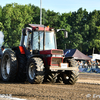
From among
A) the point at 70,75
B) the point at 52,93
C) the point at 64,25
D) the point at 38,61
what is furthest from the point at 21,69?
the point at 64,25

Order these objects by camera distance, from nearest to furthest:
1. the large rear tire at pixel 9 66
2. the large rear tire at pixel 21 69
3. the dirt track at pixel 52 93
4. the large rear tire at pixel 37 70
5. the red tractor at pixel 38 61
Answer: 1. the dirt track at pixel 52 93
2. the large rear tire at pixel 37 70
3. the red tractor at pixel 38 61
4. the large rear tire at pixel 9 66
5. the large rear tire at pixel 21 69

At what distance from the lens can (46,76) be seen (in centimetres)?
1245

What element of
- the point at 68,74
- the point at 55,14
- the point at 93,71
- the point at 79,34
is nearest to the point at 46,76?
the point at 68,74

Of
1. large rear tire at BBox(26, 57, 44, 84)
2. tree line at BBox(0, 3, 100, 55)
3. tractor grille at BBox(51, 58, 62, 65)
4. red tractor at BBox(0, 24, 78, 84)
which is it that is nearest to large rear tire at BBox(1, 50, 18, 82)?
red tractor at BBox(0, 24, 78, 84)

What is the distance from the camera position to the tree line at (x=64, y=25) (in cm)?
6169

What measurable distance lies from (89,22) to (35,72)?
55.3 m

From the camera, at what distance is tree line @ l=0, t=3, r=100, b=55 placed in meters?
61.7

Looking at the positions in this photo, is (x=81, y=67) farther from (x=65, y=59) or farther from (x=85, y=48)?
(x=85, y=48)

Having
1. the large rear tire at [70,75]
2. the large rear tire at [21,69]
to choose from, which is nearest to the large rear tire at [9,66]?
the large rear tire at [21,69]

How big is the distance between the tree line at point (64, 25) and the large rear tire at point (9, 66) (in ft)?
153

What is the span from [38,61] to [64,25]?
5318 centimetres

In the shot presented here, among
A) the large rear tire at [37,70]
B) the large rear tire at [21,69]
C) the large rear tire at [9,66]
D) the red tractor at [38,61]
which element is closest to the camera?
the large rear tire at [37,70]

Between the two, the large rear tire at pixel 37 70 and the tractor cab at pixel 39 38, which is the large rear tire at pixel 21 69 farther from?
the large rear tire at pixel 37 70

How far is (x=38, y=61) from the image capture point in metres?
11.6
